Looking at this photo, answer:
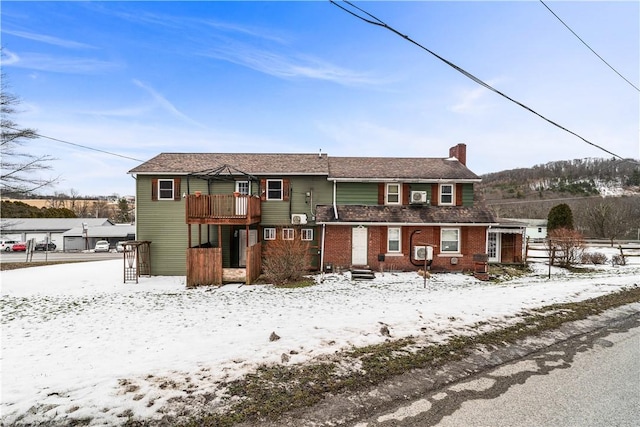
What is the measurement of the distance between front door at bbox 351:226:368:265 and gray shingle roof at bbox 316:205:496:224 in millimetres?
693

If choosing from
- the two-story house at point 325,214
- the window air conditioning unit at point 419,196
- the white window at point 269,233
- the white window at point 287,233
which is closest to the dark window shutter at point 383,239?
the two-story house at point 325,214

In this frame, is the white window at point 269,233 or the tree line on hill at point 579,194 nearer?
the white window at point 269,233

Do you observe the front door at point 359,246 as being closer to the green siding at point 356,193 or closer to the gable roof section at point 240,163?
the green siding at point 356,193

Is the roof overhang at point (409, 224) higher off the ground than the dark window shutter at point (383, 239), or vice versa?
the roof overhang at point (409, 224)

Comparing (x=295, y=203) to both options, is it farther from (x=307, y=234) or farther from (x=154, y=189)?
(x=154, y=189)

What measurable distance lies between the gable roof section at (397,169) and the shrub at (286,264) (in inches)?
189

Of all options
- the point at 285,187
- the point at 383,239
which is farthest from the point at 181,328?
the point at 383,239

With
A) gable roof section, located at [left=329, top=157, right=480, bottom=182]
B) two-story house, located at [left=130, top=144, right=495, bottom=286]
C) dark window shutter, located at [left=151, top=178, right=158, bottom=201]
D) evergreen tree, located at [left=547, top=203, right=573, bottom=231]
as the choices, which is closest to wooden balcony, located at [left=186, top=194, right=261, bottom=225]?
two-story house, located at [left=130, top=144, right=495, bottom=286]

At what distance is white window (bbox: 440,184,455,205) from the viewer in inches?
683

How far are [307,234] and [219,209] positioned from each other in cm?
496

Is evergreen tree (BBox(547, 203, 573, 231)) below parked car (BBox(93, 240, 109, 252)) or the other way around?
the other way around

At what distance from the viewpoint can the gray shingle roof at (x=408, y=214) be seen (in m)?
16.0

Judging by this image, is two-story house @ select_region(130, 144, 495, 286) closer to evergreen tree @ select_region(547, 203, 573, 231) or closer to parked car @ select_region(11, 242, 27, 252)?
evergreen tree @ select_region(547, 203, 573, 231)

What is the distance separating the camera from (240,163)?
57.9ft
